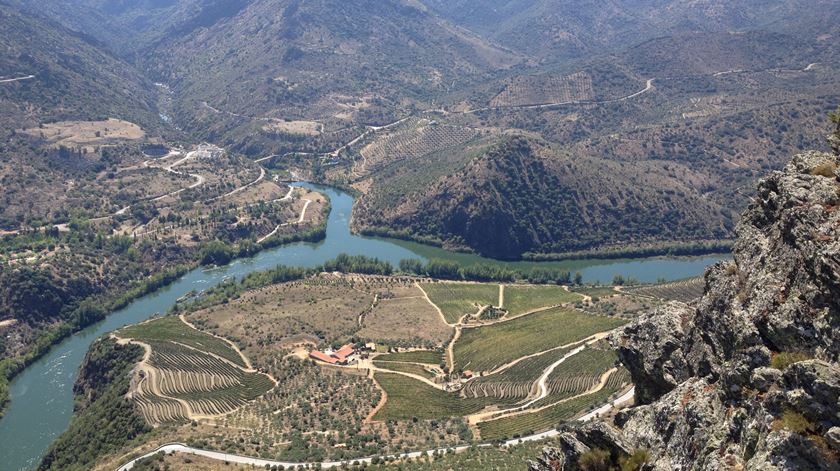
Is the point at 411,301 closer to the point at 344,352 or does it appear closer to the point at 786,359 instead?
the point at 344,352

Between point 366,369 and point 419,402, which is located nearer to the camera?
point 419,402

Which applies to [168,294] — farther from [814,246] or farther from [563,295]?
[814,246]

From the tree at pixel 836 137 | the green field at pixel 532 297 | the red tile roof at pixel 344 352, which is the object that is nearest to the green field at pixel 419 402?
the red tile roof at pixel 344 352

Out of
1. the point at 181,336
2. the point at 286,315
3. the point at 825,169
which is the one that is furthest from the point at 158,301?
the point at 825,169

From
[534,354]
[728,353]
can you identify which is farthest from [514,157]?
[728,353]

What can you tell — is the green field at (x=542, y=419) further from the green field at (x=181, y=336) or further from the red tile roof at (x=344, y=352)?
the green field at (x=181, y=336)
